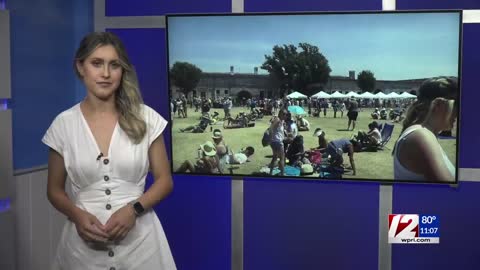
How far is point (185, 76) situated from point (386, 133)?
49.7 inches

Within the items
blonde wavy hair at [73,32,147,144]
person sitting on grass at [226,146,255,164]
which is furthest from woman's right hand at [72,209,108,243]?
person sitting on grass at [226,146,255,164]

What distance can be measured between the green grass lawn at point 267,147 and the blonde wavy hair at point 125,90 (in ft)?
5.45

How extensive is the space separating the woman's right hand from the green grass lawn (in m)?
1.76

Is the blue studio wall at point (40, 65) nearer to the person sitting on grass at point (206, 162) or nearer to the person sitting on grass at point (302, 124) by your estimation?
the person sitting on grass at point (206, 162)

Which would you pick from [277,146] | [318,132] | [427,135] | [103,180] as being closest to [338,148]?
[318,132]

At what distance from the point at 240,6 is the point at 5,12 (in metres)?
1.33

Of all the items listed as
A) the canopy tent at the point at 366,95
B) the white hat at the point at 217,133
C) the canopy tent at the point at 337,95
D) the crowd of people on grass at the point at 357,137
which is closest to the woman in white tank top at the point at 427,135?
the crowd of people on grass at the point at 357,137

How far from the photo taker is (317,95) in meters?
3.14

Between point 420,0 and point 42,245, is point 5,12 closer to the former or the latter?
point 42,245

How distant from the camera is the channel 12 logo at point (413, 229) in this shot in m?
3.14

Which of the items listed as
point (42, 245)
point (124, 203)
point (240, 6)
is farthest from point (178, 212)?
point (124, 203)

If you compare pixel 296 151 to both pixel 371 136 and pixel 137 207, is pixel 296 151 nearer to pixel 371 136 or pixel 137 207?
pixel 371 136

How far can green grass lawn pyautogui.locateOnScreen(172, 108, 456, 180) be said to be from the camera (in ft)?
10.2

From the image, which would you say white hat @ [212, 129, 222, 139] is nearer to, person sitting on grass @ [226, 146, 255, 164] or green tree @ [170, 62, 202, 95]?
person sitting on grass @ [226, 146, 255, 164]
